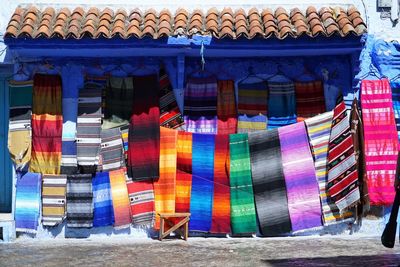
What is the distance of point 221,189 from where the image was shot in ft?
Answer: 40.4

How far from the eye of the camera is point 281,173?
40.3 ft

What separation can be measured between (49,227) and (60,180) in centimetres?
75

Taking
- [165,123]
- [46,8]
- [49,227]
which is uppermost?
[46,8]

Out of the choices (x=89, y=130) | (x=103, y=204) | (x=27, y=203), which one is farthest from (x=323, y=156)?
(x=27, y=203)

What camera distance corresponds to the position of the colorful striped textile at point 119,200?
12.3 m

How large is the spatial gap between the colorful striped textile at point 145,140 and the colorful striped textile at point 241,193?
1.17 meters

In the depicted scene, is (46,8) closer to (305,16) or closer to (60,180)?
(60,180)

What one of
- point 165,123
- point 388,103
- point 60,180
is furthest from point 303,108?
point 60,180

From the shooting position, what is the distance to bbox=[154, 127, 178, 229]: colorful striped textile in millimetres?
12297

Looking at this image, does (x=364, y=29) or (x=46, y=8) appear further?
(x=46, y=8)

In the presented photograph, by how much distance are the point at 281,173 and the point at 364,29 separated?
2.50 metres

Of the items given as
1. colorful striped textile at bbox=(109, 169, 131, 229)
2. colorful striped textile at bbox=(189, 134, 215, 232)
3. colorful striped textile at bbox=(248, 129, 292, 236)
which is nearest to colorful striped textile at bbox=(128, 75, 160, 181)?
colorful striped textile at bbox=(109, 169, 131, 229)

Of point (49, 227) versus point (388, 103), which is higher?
point (388, 103)

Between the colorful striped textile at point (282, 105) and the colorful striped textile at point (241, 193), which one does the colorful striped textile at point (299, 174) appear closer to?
the colorful striped textile at point (282, 105)
